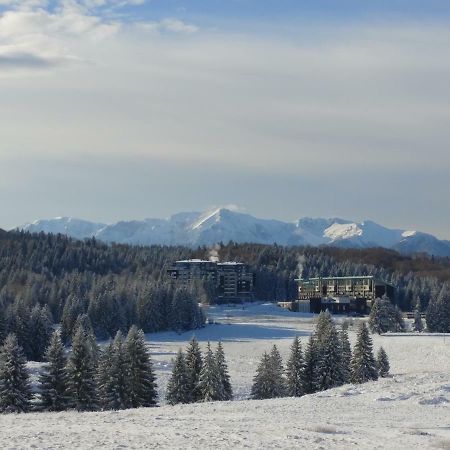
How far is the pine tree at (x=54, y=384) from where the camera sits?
47.6m

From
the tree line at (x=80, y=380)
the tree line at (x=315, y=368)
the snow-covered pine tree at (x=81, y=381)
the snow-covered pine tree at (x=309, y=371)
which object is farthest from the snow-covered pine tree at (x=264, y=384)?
the snow-covered pine tree at (x=81, y=381)

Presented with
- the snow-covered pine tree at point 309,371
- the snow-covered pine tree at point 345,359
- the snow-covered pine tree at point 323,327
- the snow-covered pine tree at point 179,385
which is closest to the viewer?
the snow-covered pine tree at point 179,385

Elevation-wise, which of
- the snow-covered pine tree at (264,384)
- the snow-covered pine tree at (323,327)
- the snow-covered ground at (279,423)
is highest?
the snow-covered pine tree at (323,327)

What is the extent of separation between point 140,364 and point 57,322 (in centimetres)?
9204

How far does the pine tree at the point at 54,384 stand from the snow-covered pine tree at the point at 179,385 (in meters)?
6.58

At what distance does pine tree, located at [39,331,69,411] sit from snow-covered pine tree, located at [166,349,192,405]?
658 centimetres

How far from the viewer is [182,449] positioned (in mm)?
22203

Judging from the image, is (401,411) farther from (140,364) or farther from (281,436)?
(140,364)

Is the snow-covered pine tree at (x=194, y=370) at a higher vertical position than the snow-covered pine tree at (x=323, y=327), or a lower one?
lower

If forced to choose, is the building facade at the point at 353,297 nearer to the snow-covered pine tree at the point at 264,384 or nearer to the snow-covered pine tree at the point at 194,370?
the snow-covered pine tree at the point at 264,384

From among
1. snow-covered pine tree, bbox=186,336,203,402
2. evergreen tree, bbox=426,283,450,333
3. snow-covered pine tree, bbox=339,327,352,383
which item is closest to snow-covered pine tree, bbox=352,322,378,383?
snow-covered pine tree, bbox=339,327,352,383

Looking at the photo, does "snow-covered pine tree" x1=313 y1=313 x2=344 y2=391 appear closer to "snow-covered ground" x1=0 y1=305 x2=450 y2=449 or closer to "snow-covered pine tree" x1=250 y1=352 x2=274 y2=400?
"snow-covered pine tree" x1=250 y1=352 x2=274 y2=400

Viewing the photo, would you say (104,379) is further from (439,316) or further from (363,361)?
(439,316)

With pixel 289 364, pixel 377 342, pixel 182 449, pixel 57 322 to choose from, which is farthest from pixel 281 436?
pixel 57 322
